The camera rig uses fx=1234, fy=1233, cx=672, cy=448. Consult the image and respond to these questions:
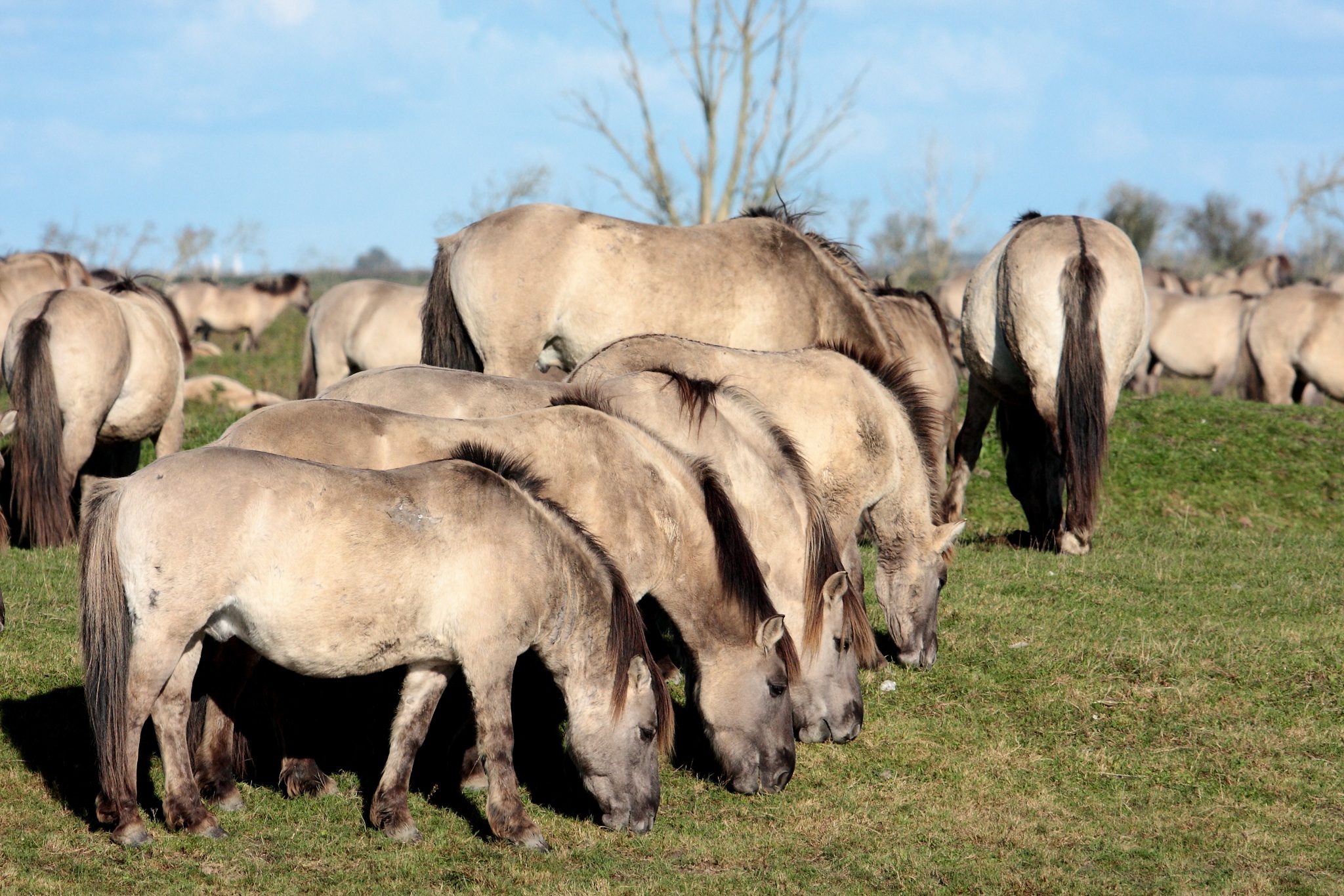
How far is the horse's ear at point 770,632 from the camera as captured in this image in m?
5.05

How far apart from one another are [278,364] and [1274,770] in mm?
18255

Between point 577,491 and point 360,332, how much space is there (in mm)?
10985

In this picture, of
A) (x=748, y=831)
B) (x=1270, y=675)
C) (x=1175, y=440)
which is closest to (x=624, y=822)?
(x=748, y=831)

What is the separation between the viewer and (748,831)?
479cm

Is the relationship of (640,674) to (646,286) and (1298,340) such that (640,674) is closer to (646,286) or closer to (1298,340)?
(646,286)

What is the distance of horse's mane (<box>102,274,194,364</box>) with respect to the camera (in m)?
11.4

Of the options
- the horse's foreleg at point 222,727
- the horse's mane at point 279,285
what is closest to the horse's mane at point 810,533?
the horse's foreleg at point 222,727

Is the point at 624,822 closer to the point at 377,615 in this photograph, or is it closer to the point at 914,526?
the point at 377,615

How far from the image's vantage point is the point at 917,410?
7047 millimetres

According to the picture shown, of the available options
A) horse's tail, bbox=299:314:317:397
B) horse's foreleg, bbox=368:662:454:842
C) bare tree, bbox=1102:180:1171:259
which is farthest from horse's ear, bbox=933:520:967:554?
bare tree, bbox=1102:180:1171:259

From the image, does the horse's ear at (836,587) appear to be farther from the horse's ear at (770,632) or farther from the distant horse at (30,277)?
the distant horse at (30,277)

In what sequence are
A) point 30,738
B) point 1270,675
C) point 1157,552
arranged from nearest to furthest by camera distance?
point 30,738 → point 1270,675 → point 1157,552

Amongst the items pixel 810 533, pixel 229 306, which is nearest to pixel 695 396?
pixel 810 533

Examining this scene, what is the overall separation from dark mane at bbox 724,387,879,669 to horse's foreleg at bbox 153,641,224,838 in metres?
2.68
